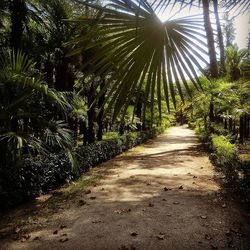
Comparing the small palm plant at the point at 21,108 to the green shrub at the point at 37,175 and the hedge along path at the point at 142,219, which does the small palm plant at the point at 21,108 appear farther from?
the hedge along path at the point at 142,219

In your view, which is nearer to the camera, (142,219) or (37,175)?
(142,219)

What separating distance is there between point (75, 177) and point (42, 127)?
3753 mm

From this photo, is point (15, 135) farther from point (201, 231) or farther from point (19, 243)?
point (201, 231)

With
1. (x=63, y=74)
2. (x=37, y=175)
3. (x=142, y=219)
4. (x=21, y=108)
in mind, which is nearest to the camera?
(x=142, y=219)

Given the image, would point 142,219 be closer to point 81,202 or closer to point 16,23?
point 81,202

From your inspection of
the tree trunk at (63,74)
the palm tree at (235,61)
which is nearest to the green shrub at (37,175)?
the tree trunk at (63,74)

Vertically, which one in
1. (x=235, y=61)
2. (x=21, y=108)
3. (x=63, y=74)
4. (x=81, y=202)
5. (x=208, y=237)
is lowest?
(x=81, y=202)

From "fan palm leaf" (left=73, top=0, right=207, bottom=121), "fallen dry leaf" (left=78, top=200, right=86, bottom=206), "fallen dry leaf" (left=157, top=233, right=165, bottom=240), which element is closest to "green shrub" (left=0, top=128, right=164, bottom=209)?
"fallen dry leaf" (left=78, top=200, right=86, bottom=206)

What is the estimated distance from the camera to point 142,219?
639 cm

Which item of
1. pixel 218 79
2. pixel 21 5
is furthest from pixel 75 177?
pixel 218 79

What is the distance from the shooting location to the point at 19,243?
550 centimetres

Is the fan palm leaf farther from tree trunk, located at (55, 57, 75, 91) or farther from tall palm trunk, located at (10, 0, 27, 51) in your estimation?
tree trunk, located at (55, 57, 75, 91)

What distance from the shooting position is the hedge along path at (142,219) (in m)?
5.32

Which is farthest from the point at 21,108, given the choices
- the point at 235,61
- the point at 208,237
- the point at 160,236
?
the point at 235,61
